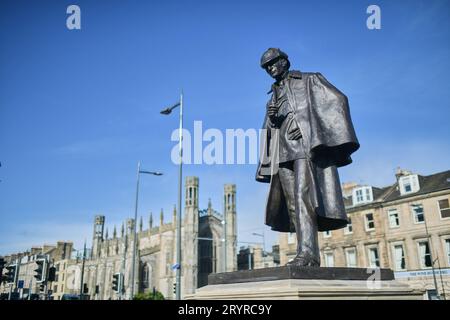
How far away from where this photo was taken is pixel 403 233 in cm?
3069

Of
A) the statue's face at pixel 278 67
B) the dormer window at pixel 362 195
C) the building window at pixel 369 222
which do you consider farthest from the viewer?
the dormer window at pixel 362 195

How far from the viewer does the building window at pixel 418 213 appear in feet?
99.0

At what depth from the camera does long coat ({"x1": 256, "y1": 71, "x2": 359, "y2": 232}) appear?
15.2 feet

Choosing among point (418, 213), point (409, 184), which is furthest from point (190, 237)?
point (418, 213)

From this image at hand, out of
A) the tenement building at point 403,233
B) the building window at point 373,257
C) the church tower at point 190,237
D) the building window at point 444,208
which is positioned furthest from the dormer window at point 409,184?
the church tower at point 190,237

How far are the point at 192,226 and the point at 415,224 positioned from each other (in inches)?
1722

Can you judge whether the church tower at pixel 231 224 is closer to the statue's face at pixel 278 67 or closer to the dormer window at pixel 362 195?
the dormer window at pixel 362 195

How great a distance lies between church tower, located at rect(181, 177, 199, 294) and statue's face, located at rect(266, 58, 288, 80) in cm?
6191

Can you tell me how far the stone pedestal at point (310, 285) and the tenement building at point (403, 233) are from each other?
1021 inches

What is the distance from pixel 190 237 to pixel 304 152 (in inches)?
2563

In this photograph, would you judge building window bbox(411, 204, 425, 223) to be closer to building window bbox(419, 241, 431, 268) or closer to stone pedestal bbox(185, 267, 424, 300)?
building window bbox(419, 241, 431, 268)
